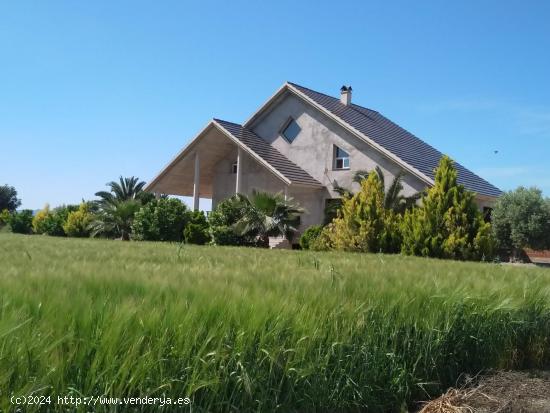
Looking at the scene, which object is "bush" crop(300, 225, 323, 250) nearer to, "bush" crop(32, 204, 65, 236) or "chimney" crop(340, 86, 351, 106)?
"chimney" crop(340, 86, 351, 106)

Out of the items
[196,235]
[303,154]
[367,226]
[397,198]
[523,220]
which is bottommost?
[196,235]

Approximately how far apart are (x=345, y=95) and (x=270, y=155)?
21.2ft

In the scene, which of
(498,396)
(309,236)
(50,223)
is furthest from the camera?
(50,223)

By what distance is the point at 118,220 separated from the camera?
27.2 meters

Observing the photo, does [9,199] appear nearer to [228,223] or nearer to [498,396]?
[228,223]

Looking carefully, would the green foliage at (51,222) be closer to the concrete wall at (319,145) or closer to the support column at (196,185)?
the support column at (196,185)

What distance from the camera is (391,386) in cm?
342

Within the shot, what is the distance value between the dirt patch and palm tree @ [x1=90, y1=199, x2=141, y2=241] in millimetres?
24390

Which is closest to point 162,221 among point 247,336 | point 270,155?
point 270,155

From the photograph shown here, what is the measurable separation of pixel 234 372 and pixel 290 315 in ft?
1.60

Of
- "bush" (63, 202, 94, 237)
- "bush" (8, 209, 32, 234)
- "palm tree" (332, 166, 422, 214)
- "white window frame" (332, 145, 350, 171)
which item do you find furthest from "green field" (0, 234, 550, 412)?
"bush" (8, 209, 32, 234)

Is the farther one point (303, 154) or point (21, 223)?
point (21, 223)

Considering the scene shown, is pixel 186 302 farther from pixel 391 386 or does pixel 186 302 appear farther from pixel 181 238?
pixel 181 238

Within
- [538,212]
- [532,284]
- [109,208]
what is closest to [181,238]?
[109,208]
